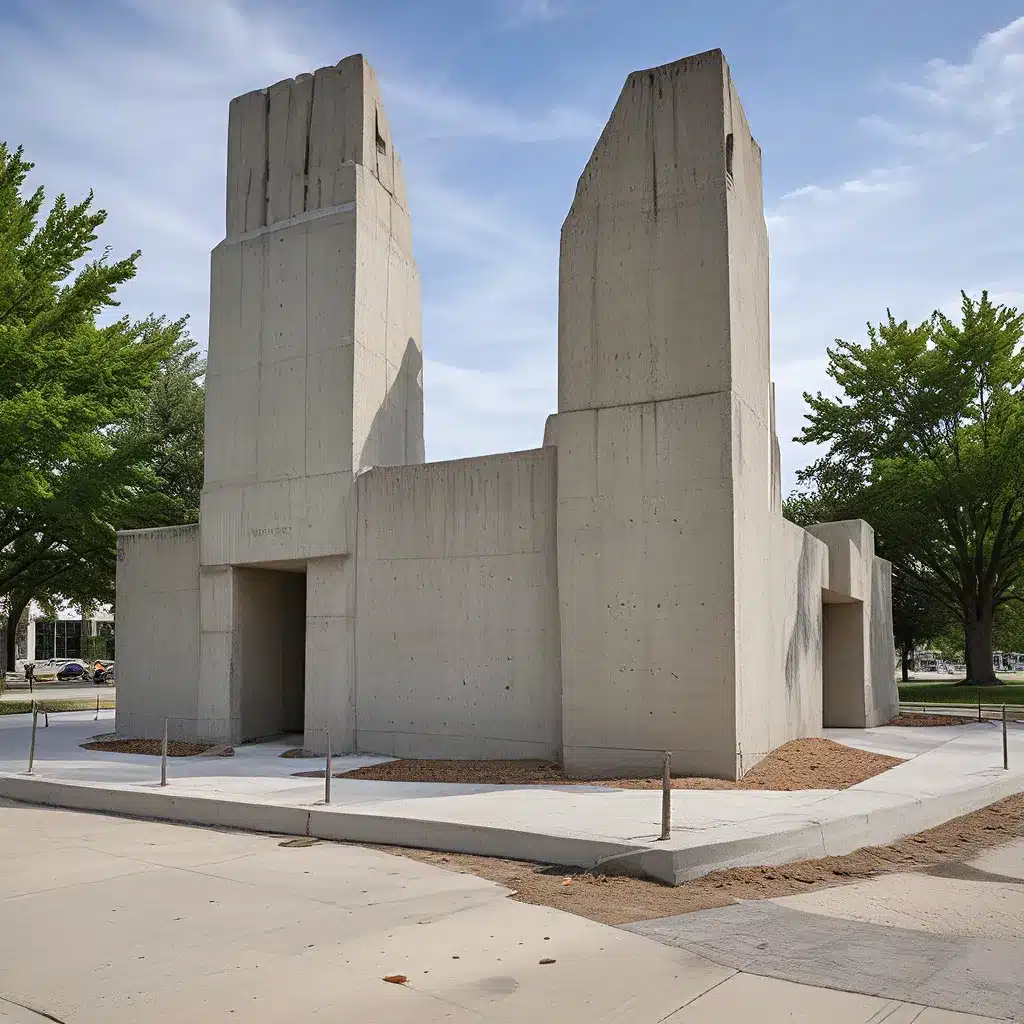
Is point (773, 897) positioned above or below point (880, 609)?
below

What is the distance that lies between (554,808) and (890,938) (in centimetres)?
464

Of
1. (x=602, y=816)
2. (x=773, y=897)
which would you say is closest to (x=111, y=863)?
(x=602, y=816)

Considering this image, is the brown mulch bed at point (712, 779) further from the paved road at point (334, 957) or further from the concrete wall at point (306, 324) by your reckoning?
the paved road at point (334, 957)

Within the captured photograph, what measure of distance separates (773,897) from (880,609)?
16.2 m

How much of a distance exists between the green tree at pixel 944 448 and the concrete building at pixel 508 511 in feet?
55.2

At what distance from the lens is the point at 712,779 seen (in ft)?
41.0

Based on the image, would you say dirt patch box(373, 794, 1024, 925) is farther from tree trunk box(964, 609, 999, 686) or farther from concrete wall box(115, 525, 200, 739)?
tree trunk box(964, 609, 999, 686)

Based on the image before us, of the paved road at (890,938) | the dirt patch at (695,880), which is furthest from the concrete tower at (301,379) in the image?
the paved road at (890,938)

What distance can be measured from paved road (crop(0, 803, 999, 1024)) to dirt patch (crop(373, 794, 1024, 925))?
0.96ft

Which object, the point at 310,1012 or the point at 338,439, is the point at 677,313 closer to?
the point at 338,439

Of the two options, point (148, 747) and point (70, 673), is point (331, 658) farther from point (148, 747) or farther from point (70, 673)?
point (70, 673)

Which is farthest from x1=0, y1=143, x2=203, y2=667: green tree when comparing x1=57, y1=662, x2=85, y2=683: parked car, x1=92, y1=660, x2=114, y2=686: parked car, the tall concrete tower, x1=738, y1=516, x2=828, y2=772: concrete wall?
x1=57, y1=662, x2=85, y2=683: parked car

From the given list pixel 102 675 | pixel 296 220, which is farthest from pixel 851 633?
pixel 102 675

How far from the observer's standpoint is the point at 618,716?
43.5 ft
